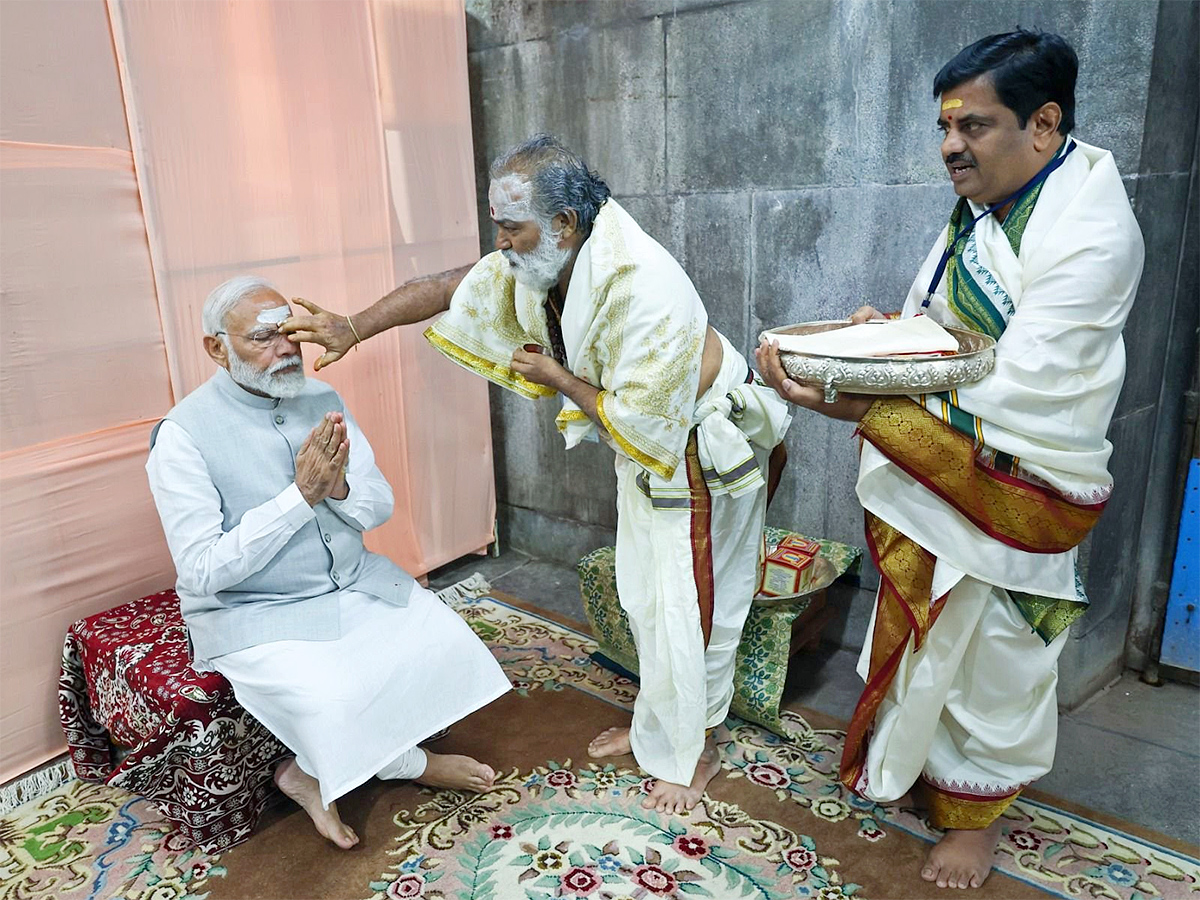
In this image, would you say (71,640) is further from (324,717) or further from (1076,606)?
(1076,606)

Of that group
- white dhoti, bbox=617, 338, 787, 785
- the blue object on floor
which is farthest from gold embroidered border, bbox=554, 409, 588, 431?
A: the blue object on floor

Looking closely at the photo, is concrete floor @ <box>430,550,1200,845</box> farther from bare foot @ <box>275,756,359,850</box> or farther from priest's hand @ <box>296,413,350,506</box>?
priest's hand @ <box>296,413,350,506</box>

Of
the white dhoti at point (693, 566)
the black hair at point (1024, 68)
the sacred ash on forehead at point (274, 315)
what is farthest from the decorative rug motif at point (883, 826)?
the black hair at point (1024, 68)

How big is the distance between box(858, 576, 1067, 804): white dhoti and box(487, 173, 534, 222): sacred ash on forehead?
1357mm

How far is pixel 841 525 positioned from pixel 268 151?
2.40 m

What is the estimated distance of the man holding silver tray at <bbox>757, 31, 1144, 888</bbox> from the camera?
185cm

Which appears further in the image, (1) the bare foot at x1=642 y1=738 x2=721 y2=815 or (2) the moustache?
(1) the bare foot at x1=642 y1=738 x2=721 y2=815

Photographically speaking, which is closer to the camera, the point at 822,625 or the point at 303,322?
the point at 303,322

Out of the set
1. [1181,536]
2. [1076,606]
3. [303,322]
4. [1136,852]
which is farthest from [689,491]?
[1181,536]

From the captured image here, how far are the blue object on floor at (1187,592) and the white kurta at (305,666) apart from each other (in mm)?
2399

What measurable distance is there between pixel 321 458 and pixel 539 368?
0.61m

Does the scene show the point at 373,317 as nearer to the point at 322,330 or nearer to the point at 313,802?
the point at 322,330

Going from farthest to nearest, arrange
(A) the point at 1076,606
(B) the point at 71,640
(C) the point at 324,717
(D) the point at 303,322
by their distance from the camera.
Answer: (B) the point at 71,640, (D) the point at 303,322, (C) the point at 324,717, (A) the point at 1076,606

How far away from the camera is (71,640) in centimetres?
269
